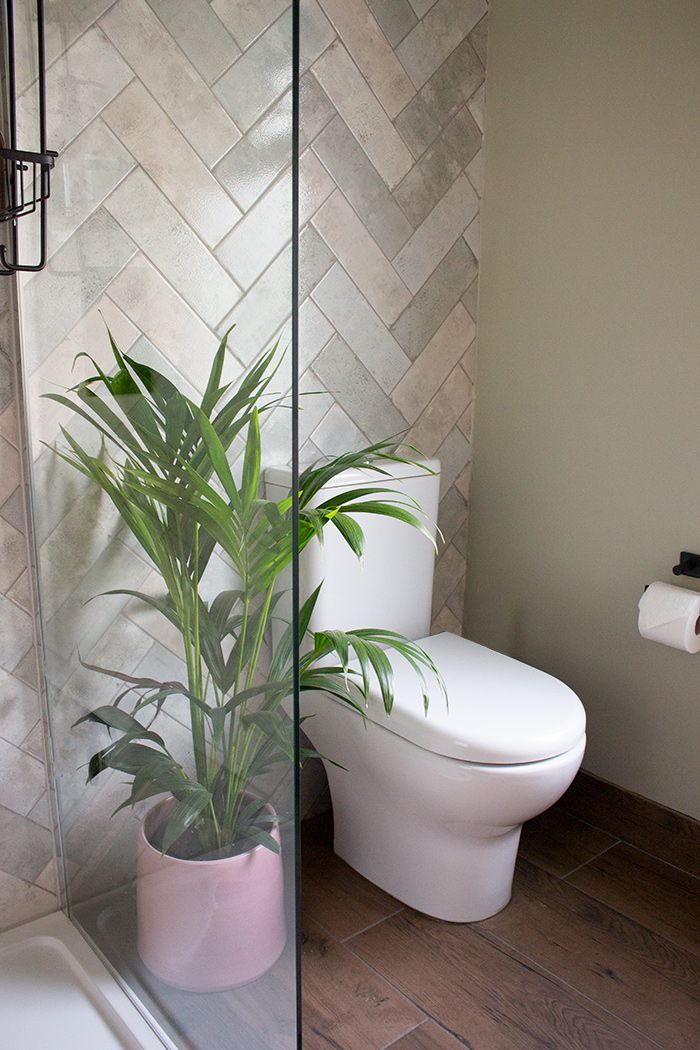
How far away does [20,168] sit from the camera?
137 cm

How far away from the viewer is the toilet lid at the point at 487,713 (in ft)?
5.56

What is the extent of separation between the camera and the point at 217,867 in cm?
126

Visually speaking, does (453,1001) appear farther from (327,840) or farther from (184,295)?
(184,295)

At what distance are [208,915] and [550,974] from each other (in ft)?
2.61

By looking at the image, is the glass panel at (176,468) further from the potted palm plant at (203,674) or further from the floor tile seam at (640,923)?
the floor tile seam at (640,923)

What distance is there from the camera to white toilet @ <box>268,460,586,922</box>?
172 centimetres

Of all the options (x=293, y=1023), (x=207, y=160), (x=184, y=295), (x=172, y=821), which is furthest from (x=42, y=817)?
(x=207, y=160)

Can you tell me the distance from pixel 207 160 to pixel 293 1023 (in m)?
1.05

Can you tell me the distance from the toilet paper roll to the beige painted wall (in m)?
0.11

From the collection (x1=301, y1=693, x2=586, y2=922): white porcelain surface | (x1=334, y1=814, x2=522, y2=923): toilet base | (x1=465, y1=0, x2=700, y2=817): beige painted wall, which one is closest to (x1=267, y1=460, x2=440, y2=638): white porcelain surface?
(x1=301, y1=693, x2=586, y2=922): white porcelain surface

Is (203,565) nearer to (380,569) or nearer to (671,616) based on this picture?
(380,569)

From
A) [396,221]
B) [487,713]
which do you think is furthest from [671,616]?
[396,221]

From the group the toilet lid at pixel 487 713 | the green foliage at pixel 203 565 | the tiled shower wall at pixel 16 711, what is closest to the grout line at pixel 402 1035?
the toilet lid at pixel 487 713

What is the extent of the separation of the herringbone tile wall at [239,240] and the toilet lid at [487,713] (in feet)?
1.76
